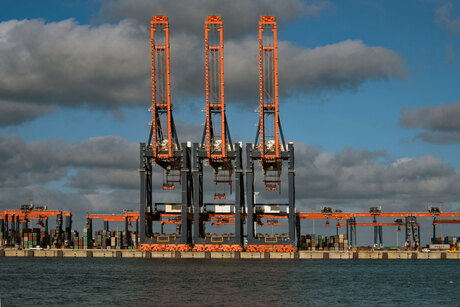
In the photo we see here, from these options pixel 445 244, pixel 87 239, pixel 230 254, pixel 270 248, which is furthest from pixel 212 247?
pixel 445 244

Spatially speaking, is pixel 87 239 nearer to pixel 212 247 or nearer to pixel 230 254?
pixel 212 247

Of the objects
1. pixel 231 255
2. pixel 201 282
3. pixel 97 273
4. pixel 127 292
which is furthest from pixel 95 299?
pixel 231 255

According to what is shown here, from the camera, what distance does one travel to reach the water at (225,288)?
66562 millimetres

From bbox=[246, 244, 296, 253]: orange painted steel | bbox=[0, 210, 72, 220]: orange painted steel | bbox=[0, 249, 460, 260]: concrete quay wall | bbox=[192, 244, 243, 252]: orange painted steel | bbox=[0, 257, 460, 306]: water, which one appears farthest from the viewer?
bbox=[0, 210, 72, 220]: orange painted steel

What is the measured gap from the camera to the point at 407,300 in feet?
→ 228

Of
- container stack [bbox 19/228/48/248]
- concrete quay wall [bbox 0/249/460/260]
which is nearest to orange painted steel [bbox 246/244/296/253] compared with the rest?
concrete quay wall [bbox 0/249/460/260]

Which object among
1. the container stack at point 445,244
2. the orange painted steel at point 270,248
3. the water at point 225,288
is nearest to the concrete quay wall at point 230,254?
the orange painted steel at point 270,248

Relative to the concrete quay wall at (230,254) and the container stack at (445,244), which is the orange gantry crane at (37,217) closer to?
the concrete quay wall at (230,254)

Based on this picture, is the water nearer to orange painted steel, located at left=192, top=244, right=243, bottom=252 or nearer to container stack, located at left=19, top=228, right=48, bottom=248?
orange painted steel, located at left=192, top=244, right=243, bottom=252

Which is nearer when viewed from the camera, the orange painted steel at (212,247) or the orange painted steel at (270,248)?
the orange painted steel at (270,248)

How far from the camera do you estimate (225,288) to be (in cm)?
7725

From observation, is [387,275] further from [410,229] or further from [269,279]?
[410,229]

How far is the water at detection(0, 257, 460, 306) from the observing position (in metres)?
66.6

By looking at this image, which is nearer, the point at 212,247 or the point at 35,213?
the point at 212,247
